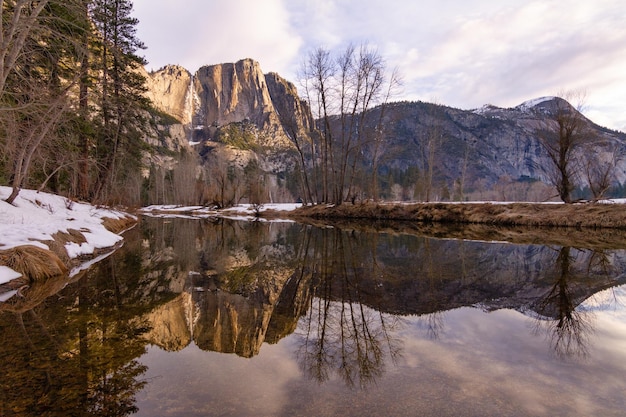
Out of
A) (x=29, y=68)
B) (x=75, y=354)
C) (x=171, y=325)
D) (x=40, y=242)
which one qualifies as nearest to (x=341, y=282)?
(x=171, y=325)

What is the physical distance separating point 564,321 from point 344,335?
3.17m

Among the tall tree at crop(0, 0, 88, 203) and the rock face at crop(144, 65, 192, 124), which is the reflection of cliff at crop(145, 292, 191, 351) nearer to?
the tall tree at crop(0, 0, 88, 203)

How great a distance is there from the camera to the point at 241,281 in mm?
7152

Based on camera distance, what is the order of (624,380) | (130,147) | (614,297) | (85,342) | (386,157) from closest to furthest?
1. (624,380)
2. (85,342)
3. (614,297)
4. (130,147)
5. (386,157)

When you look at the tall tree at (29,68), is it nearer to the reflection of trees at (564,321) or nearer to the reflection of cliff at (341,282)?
the reflection of cliff at (341,282)

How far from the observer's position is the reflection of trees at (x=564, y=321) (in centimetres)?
392

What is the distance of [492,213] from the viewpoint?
22.0m

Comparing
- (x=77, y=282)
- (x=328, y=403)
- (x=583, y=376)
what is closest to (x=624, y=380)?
(x=583, y=376)

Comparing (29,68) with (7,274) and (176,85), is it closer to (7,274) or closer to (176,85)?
(7,274)

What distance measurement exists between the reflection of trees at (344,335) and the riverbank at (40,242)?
5.69 meters

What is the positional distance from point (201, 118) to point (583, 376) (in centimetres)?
19319

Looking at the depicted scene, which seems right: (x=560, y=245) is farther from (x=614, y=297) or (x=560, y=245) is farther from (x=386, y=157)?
(x=386, y=157)

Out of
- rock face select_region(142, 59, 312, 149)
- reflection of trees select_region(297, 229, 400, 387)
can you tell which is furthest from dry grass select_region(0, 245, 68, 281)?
rock face select_region(142, 59, 312, 149)

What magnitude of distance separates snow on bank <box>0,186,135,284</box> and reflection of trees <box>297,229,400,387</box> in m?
5.86
